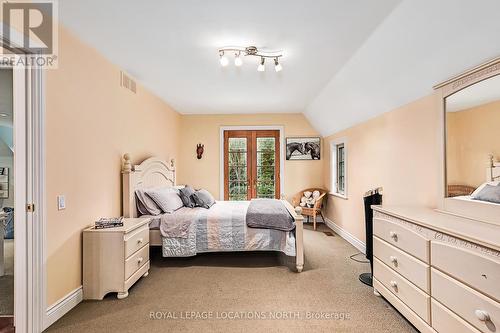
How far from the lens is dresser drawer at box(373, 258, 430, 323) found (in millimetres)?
1799

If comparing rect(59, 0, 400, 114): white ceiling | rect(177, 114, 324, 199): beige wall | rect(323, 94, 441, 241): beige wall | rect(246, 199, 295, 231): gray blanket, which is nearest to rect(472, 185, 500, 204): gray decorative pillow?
rect(323, 94, 441, 241): beige wall

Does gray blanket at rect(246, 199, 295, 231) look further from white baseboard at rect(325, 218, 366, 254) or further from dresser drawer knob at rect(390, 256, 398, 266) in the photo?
white baseboard at rect(325, 218, 366, 254)

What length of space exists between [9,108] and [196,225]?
275cm

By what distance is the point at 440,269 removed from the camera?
5.47ft

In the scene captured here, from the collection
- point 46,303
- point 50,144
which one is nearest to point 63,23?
point 50,144

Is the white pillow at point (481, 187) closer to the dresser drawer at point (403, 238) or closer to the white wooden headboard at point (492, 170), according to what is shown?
the white wooden headboard at point (492, 170)

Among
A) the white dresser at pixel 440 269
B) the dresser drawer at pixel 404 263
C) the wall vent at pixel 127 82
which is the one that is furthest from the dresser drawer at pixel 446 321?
the wall vent at pixel 127 82

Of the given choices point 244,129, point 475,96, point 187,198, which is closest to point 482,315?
point 475,96

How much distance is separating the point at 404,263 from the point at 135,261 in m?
2.57

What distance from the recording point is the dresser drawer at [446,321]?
147cm

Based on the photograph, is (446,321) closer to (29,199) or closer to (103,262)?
(103,262)

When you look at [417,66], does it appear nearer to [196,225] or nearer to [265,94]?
[265,94]

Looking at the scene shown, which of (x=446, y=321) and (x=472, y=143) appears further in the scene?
(x=472, y=143)

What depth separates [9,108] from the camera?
3.15 meters
